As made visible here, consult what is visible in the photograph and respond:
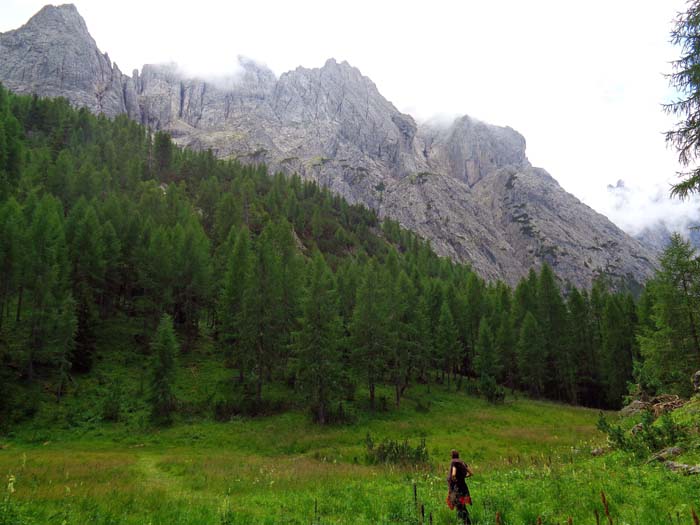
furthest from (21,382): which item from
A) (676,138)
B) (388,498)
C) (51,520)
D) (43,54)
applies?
(43,54)

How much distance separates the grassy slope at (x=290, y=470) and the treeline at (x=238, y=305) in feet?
12.2

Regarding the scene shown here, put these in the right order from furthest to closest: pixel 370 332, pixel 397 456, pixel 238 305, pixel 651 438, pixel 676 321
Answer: pixel 238 305
pixel 370 332
pixel 676 321
pixel 397 456
pixel 651 438

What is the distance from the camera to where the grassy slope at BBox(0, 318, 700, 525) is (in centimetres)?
927

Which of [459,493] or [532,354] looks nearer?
[459,493]

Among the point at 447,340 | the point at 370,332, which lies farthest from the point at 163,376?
the point at 447,340

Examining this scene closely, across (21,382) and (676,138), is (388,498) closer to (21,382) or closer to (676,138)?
(676,138)

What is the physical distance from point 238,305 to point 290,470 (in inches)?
1059

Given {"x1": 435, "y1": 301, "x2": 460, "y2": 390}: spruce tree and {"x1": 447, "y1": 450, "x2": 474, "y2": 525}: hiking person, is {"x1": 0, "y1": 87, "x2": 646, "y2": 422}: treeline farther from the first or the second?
{"x1": 447, "y1": 450, "x2": 474, "y2": 525}: hiking person

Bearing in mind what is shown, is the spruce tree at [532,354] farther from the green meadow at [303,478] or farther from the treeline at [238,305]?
the green meadow at [303,478]

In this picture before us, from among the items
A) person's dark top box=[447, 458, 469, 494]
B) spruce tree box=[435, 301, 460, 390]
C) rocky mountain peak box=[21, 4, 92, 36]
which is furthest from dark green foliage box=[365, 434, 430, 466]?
rocky mountain peak box=[21, 4, 92, 36]

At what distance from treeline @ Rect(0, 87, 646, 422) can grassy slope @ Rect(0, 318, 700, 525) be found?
3.72m

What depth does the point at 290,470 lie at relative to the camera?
17.5 meters

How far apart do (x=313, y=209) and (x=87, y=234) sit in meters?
67.2

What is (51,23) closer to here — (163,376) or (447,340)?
(163,376)
